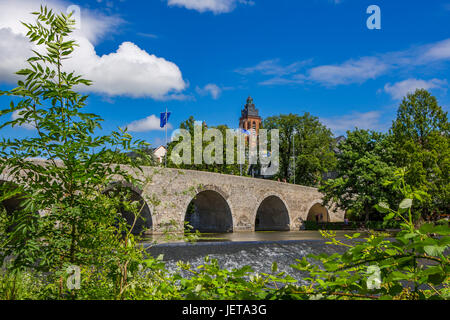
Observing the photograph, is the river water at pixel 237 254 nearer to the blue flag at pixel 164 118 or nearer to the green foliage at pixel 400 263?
the green foliage at pixel 400 263

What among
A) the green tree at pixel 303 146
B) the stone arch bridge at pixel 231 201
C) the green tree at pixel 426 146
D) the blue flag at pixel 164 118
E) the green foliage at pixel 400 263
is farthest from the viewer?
the green tree at pixel 303 146

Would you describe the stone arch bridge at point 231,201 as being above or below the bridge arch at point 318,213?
above

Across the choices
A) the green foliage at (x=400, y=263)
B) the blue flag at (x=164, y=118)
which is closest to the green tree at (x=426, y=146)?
the green foliage at (x=400, y=263)

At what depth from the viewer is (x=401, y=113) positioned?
20.8m

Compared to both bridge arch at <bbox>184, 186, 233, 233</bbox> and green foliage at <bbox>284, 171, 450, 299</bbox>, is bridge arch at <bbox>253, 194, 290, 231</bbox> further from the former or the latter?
green foliage at <bbox>284, 171, 450, 299</bbox>

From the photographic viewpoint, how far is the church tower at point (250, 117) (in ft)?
298

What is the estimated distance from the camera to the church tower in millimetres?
90688

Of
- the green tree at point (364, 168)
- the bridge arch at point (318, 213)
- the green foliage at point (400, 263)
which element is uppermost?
the green tree at point (364, 168)

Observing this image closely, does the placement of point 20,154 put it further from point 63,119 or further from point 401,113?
point 401,113

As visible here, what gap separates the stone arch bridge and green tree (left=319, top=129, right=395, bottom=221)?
5648mm

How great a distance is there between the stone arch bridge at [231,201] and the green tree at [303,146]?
252 inches

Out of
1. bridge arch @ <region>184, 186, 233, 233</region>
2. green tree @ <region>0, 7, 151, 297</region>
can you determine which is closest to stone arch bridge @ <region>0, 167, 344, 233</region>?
bridge arch @ <region>184, 186, 233, 233</region>

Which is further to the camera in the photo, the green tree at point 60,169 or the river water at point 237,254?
the river water at point 237,254
